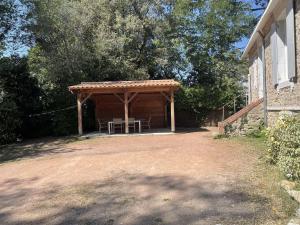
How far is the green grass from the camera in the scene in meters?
4.83

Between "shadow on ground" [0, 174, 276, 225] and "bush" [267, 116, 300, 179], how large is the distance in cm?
96

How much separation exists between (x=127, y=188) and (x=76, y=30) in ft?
52.8

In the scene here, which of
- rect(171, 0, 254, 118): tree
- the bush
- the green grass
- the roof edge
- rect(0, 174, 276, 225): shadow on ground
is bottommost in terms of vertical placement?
rect(0, 174, 276, 225): shadow on ground

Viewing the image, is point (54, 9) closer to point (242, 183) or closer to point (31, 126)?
point (31, 126)

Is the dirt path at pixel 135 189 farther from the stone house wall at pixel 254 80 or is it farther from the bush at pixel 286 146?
the stone house wall at pixel 254 80

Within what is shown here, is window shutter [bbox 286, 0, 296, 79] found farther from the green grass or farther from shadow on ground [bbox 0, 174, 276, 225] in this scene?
shadow on ground [bbox 0, 174, 276, 225]

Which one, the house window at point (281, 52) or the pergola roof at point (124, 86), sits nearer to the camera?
the house window at point (281, 52)

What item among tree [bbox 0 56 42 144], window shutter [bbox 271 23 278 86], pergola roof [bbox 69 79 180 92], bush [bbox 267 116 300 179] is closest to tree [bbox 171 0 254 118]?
pergola roof [bbox 69 79 180 92]

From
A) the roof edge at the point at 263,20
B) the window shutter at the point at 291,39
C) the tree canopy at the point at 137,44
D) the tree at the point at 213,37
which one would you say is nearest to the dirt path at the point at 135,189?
the window shutter at the point at 291,39

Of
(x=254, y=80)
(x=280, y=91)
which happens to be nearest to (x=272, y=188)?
(x=280, y=91)

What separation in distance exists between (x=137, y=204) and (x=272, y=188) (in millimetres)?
2152

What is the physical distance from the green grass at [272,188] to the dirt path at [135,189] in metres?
0.18

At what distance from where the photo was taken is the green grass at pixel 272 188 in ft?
15.9

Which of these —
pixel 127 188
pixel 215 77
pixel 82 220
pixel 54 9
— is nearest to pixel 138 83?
pixel 54 9
